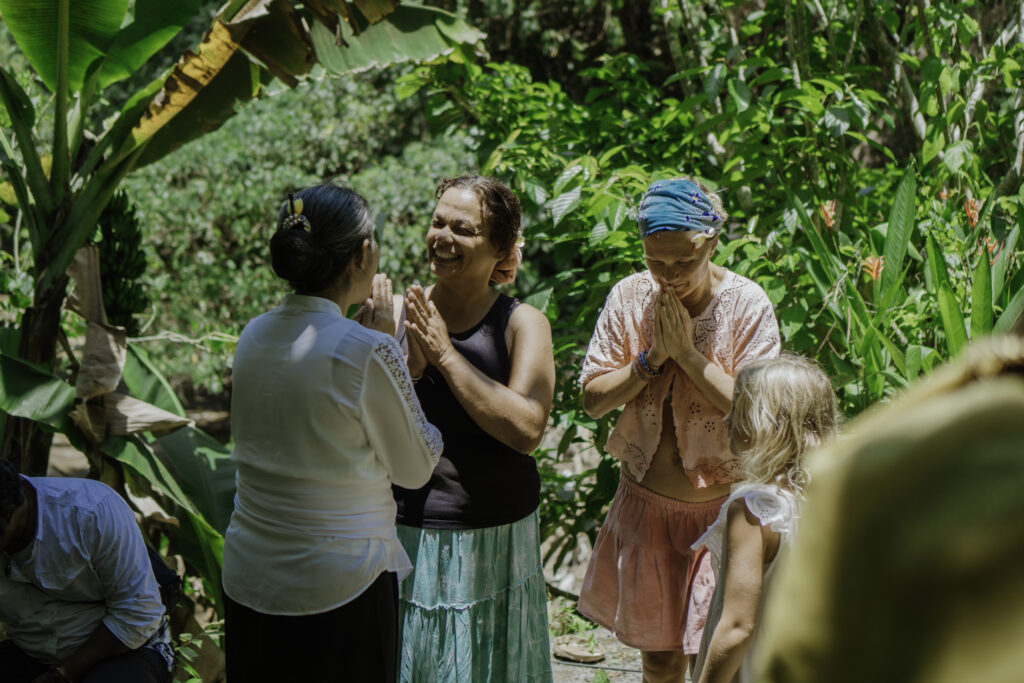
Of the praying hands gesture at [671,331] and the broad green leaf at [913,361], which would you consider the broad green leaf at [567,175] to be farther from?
the broad green leaf at [913,361]

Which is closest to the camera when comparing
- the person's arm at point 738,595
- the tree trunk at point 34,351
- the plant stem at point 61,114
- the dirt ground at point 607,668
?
the person's arm at point 738,595

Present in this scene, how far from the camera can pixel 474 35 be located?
417cm

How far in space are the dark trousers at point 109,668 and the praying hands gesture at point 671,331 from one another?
1758mm

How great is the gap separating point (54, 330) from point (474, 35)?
7.21ft

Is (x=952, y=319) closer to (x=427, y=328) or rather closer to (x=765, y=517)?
(x=765, y=517)

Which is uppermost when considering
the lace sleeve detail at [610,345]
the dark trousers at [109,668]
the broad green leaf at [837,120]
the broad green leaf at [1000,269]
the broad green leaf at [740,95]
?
the broad green leaf at [740,95]

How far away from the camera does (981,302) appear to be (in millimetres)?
2723

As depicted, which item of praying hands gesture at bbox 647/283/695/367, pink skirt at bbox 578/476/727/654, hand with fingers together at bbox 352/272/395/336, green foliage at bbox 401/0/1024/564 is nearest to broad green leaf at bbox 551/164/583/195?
green foliage at bbox 401/0/1024/564

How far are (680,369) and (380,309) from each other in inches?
34.0

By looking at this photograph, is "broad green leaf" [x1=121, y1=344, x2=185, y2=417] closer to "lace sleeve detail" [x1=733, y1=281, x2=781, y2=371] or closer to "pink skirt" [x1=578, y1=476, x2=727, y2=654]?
"pink skirt" [x1=578, y1=476, x2=727, y2=654]

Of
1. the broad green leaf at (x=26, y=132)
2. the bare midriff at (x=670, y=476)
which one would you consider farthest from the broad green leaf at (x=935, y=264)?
the broad green leaf at (x=26, y=132)

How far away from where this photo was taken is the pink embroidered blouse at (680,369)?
2516 millimetres

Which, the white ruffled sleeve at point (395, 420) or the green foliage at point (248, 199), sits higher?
the green foliage at point (248, 199)

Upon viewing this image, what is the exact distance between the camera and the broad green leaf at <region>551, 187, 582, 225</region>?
3.40 metres
